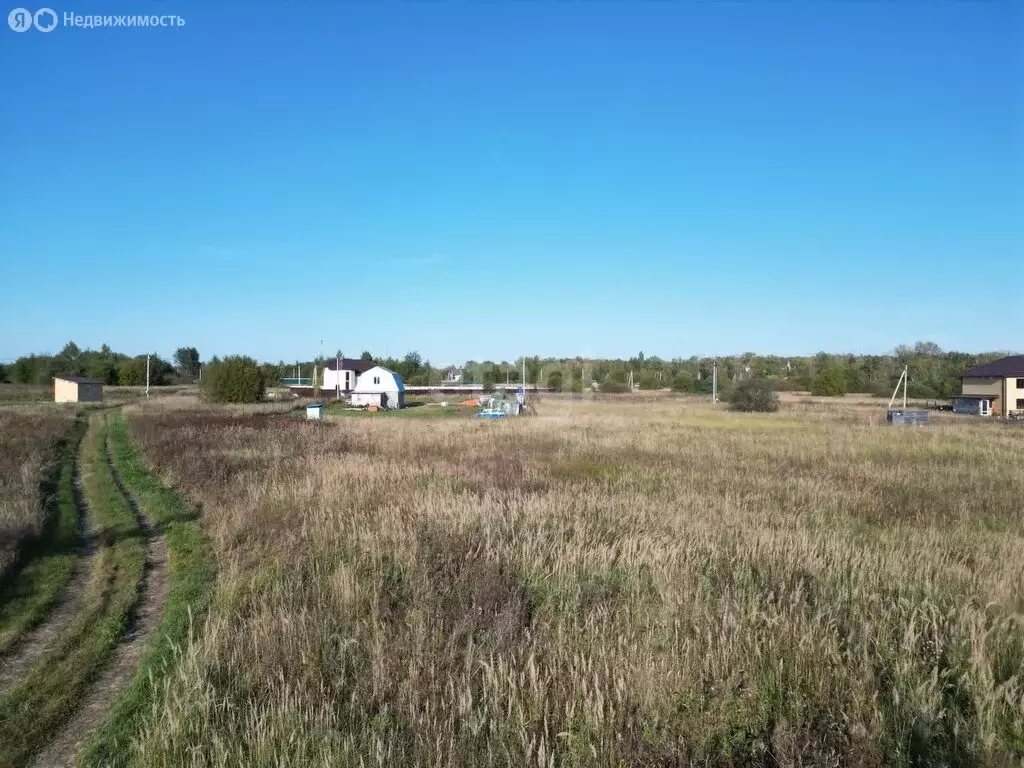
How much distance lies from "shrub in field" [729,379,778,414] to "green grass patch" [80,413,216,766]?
45.6 meters

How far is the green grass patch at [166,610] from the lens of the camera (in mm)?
4445

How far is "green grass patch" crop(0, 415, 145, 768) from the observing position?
14.8 feet

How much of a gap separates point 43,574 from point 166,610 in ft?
7.73

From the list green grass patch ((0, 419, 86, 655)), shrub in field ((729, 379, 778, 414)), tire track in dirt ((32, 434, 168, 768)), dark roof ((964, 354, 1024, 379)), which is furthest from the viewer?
dark roof ((964, 354, 1024, 379))

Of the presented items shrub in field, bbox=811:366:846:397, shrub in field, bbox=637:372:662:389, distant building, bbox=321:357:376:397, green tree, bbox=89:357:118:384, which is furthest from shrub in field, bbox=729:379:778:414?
green tree, bbox=89:357:118:384

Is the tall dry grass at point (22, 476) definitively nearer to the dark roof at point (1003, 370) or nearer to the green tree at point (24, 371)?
the dark roof at point (1003, 370)

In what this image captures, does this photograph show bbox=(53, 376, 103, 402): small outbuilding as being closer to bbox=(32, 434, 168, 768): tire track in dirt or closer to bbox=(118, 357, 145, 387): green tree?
bbox=(118, 357, 145, 387): green tree

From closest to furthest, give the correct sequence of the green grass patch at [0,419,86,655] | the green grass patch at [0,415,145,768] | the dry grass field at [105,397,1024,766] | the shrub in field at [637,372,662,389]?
the dry grass field at [105,397,1024,766]
the green grass patch at [0,415,145,768]
the green grass patch at [0,419,86,655]
the shrub in field at [637,372,662,389]

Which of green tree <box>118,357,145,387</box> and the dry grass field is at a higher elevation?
green tree <box>118,357,145,387</box>

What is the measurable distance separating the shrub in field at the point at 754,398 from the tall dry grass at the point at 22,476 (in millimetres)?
44527

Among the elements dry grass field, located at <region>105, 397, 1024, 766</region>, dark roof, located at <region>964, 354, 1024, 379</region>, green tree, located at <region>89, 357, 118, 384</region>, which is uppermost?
green tree, located at <region>89, 357, 118, 384</region>

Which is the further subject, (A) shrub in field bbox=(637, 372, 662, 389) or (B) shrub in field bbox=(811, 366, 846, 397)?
(A) shrub in field bbox=(637, 372, 662, 389)

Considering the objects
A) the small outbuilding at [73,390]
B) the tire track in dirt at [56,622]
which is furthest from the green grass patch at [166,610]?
the small outbuilding at [73,390]

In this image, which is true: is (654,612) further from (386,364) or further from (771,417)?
(386,364)
